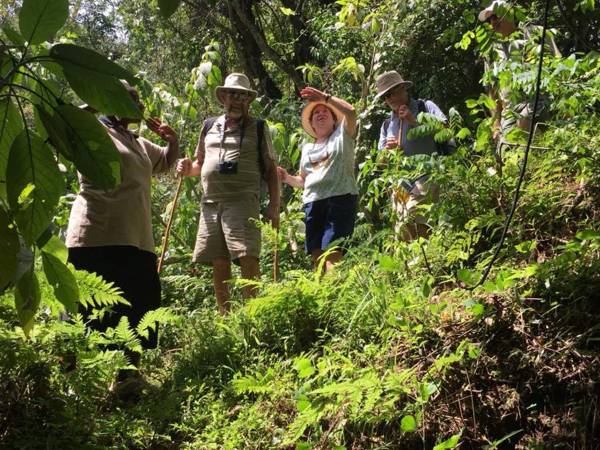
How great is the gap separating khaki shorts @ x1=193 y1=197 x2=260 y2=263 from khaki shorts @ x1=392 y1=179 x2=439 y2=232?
1134mm

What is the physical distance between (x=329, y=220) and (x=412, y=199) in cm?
77

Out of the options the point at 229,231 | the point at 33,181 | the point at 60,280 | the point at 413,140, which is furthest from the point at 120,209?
the point at 33,181

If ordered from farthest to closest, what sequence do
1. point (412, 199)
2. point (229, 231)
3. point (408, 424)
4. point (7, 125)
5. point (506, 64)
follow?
point (229, 231) → point (412, 199) → point (506, 64) → point (408, 424) → point (7, 125)

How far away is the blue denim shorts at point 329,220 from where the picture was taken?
4.89 metres

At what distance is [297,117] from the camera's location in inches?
321

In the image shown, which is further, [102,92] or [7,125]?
[7,125]

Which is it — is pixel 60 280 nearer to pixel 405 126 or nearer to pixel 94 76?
pixel 94 76

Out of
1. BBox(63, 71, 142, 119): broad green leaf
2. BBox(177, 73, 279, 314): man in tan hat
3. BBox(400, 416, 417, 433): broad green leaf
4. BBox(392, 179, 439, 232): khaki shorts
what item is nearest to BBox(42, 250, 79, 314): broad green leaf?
BBox(63, 71, 142, 119): broad green leaf

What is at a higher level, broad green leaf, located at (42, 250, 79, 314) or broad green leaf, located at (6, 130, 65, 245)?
broad green leaf, located at (6, 130, 65, 245)

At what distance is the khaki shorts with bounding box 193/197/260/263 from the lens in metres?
4.75

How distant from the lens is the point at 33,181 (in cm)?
139

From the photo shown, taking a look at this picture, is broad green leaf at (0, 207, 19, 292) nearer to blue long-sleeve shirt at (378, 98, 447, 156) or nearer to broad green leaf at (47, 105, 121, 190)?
broad green leaf at (47, 105, 121, 190)

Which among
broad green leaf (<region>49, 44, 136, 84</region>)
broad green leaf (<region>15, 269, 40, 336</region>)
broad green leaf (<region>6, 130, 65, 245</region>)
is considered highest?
broad green leaf (<region>49, 44, 136, 84</region>)

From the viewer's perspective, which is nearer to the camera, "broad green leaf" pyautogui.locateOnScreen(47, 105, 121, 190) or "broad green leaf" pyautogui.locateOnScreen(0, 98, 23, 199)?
"broad green leaf" pyautogui.locateOnScreen(47, 105, 121, 190)
